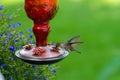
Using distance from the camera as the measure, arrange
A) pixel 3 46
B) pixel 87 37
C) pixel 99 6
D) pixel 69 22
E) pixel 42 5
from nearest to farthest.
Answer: pixel 42 5, pixel 3 46, pixel 87 37, pixel 69 22, pixel 99 6

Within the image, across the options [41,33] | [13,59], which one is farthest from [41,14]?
[13,59]

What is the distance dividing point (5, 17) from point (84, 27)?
16.4 feet

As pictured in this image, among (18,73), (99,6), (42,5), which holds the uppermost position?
(42,5)

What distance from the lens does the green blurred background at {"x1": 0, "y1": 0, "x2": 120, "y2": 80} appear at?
7.88 m

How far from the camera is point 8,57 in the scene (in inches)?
190

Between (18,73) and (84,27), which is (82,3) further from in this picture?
(18,73)

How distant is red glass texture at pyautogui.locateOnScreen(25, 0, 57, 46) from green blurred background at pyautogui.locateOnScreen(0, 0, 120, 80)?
3.99 metres

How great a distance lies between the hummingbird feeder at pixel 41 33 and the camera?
3408 millimetres

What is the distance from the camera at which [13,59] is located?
486 centimetres

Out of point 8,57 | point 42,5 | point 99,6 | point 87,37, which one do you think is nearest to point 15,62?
point 8,57

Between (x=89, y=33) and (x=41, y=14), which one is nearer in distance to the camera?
(x=41, y=14)

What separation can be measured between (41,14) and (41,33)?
0.46 feet

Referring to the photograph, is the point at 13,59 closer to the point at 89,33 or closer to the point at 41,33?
the point at 41,33

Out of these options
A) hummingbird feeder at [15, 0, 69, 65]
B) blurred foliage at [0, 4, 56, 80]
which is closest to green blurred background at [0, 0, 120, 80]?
blurred foliage at [0, 4, 56, 80]
